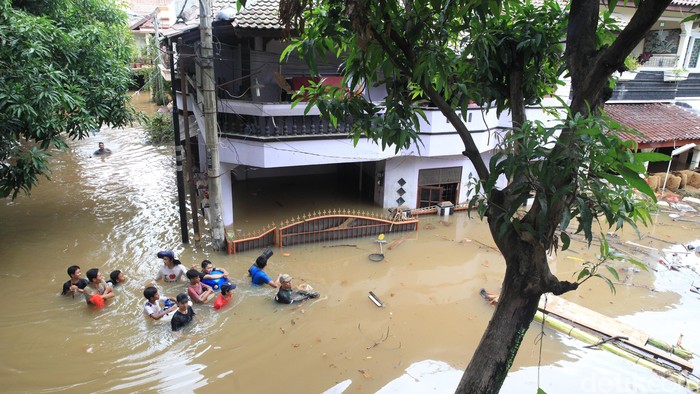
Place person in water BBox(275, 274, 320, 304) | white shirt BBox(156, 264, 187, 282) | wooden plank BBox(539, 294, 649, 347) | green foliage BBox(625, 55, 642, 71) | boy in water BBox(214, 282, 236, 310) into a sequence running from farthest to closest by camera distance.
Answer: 1. green foliage BBox(625, 55, 642, 71)
2. white shirt BBox(156, 264, 187, 282)
3. person in water BBox(275, 274, 320, 304)
4. boy in water BBox(214, 282, 236, 310)
5. wooden plank BBox(539, 294, 649, 347)

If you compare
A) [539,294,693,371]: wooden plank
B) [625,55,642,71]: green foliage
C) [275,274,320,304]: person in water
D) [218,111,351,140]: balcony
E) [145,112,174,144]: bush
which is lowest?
[539,294,693,371]: wooden plank

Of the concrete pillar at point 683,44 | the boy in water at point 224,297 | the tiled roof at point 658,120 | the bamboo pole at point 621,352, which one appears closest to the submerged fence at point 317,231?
the boy in water at point 224,297

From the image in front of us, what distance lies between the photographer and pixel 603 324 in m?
8.66

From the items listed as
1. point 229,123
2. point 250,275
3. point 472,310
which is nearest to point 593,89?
point 472,310

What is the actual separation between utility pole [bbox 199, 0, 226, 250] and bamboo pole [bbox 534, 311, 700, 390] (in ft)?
25.2

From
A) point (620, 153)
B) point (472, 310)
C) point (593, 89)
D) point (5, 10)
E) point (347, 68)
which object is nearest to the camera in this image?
point (620, 153)

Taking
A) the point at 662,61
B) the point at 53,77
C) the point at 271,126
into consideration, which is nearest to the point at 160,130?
the point at 271,126

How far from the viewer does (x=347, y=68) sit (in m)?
4.55

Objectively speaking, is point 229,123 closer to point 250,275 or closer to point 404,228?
point 250,275

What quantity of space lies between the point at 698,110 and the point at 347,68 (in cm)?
2175

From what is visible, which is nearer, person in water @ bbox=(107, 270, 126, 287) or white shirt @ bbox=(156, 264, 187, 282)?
person in water @ bbox=(107, 270, 126, 287)

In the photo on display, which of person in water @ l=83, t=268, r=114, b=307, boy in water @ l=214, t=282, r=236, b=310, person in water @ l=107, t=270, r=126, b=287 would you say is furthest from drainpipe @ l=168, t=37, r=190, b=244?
boy in water @ l=214, t=282, r=236, b=310

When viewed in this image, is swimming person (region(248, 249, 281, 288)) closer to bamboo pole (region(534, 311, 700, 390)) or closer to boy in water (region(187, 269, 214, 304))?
boy in water (region(187, 269, 214, 304))

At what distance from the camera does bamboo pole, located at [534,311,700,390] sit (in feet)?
23.8
